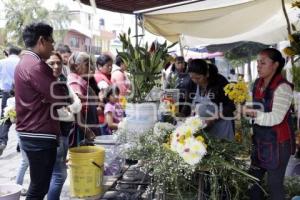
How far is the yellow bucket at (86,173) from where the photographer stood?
280 centimetres

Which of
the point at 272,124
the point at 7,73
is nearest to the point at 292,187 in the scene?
the point at 272,124

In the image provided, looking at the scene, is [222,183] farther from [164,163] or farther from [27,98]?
[27,98]

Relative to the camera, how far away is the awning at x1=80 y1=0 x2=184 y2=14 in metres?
4.36

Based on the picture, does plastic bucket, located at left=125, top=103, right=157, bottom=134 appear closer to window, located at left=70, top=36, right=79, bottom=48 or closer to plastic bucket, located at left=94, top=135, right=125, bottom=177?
plastic bucket, located at left=94, top=135, right=125, bottom=177

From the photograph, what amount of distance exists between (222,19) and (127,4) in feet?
8.47

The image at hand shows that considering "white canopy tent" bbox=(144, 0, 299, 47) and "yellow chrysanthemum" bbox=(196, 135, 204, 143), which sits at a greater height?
"white canopy tent" bbox=(144, 0, 299, 47)

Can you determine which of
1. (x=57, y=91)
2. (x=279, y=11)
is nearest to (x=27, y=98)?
(x=57, y=91)

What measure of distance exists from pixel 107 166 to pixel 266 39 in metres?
6.39

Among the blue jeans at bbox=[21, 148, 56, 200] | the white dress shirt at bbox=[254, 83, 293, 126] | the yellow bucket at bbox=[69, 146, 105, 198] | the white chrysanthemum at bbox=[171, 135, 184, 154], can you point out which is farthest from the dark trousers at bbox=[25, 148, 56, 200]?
the white dress shirt at bbox=[254, 83, 293, 126]

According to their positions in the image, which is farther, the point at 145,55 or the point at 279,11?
the point at 279,11

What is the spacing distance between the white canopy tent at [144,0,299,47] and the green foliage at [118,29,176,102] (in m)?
2.71

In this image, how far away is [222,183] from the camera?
7.38 ft

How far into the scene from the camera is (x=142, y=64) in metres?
2.96

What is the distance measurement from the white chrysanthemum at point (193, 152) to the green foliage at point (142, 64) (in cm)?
81
